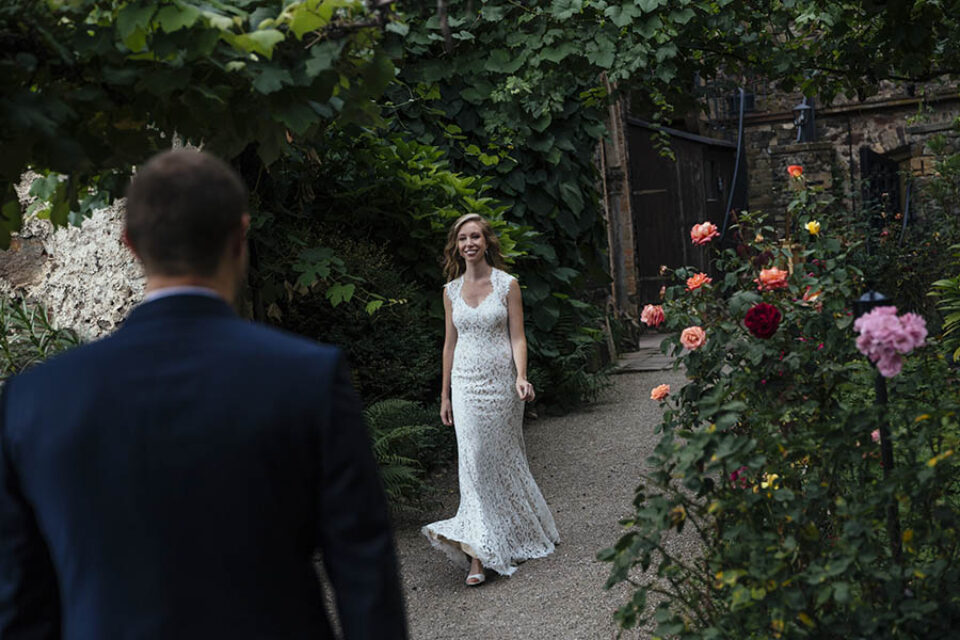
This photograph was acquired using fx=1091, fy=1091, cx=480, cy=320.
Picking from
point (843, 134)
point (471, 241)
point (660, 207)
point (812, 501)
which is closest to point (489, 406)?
point (471, 241)

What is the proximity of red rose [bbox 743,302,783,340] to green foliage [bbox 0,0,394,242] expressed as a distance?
1.60 m

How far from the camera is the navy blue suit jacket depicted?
1.64 m

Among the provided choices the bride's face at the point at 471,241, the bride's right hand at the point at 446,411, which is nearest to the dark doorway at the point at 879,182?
the bride's face at the point at 471,241

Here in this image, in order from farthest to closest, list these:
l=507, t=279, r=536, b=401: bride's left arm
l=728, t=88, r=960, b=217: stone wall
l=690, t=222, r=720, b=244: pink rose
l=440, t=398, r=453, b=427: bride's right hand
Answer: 1. l=728, t=88, r=960, b=217: stone wall
2. l=440, t=398, r=453, b=427: bride's right hand
3. l=507, t=279, r=536, b=401: bride's left arm
4. l=690, t=222, r=720, b=244: pink rose

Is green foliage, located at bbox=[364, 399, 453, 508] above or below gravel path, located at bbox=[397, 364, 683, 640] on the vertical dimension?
above

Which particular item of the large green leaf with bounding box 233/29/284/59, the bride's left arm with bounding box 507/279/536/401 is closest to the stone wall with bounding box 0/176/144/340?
the bride's left arm with bounding box 507/279/536/401

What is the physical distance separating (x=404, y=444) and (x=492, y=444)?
160cm

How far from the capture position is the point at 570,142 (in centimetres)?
1055

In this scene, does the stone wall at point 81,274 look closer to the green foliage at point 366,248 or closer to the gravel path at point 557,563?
the green foliage at point 366,248

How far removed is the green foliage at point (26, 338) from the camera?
20.0 feet

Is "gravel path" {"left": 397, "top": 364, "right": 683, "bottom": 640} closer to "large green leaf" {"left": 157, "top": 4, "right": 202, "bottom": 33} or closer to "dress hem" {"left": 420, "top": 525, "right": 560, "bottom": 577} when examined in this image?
"dress hem" {"left": 420, "top": 525, "right": 560, "bottom": 577}

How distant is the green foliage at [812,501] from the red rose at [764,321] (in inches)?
3.3

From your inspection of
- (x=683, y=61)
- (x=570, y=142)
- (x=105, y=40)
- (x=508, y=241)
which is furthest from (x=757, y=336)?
(x=570, y=142)

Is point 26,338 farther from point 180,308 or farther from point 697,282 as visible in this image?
point 180,308
